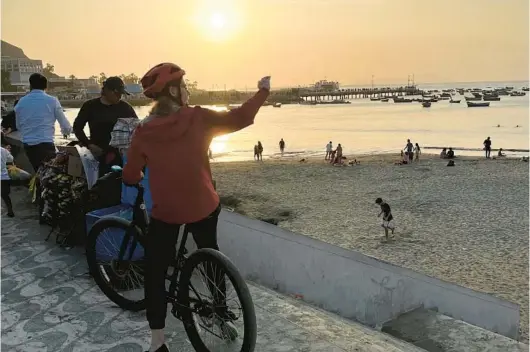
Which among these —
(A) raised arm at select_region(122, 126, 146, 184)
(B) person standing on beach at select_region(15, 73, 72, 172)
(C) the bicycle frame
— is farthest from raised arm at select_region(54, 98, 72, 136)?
(A) raised arm at select_region(122, 126, 146, 184)

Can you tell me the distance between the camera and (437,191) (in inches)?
826

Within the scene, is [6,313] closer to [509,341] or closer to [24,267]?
[24,267]

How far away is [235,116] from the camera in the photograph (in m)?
2.30

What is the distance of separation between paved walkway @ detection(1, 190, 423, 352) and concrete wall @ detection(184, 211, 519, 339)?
86cm

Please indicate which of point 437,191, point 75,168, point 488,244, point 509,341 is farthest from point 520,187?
point 75,168

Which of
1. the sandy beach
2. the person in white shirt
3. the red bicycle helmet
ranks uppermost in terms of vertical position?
the red bicycle helmet

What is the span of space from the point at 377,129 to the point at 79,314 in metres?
62.5

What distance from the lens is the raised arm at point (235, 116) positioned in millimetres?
2273

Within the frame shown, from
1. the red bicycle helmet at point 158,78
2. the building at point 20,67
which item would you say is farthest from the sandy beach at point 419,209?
the building at point 20,67

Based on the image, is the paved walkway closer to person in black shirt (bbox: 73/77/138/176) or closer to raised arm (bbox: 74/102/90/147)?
person in black shirt (bbox: 73/77/138/176)

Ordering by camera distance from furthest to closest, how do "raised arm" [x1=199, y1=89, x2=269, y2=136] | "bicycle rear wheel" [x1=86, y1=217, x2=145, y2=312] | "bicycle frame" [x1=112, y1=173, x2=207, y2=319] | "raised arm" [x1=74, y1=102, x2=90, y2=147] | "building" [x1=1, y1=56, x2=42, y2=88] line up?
"building" [x1=1, y1=56, x2=42, y2=88]
"raised arm" [x1=74, y1=102, x2=90, y2=147]
"bicycle rear wheel" [x1=86, y1=217, x2=145, y2=312]
"bicycle frame" [x1=112, y1=173, x2=207, y2=319]
"raised arm" [x1=199, y1=89, x2=269, y2=136]

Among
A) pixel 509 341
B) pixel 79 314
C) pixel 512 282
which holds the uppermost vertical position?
pixel 79 314

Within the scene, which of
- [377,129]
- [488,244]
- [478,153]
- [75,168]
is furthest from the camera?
[377,129]

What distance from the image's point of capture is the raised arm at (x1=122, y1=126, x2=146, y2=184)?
250 cm
